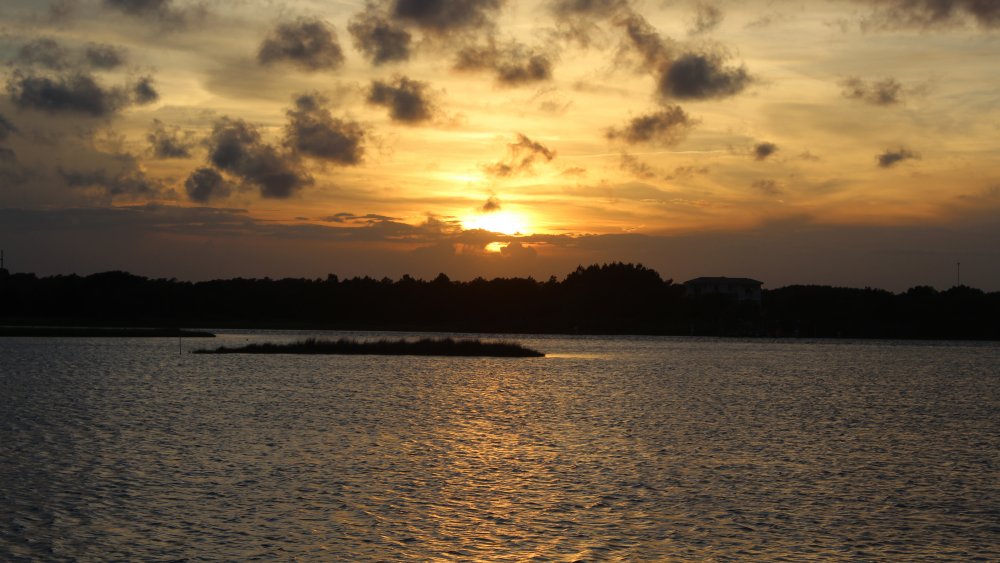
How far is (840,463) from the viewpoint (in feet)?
119

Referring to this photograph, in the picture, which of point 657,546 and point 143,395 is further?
point 143,395

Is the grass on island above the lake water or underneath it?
above

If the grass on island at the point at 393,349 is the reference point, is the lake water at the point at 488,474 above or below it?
below

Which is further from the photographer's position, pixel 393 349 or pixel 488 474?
pixel 393 349

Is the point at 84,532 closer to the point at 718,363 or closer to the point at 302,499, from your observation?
the point at 302,499

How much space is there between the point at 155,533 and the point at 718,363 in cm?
10661

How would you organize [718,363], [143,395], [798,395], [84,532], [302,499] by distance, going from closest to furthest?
[84,532] < [302,499] < [143,395] < [798,395] < [718,363]

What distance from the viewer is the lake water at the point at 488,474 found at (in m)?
22.6

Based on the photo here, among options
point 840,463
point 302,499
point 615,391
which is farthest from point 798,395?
point 302,499

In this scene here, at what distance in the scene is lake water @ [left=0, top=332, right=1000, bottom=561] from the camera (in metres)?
22.6

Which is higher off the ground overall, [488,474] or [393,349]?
[393,349]

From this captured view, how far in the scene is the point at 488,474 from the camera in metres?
32.5

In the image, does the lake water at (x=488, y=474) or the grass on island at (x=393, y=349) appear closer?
the lake water at (x=488, y=474)

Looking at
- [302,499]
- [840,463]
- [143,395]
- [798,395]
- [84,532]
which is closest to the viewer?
[84,532]
